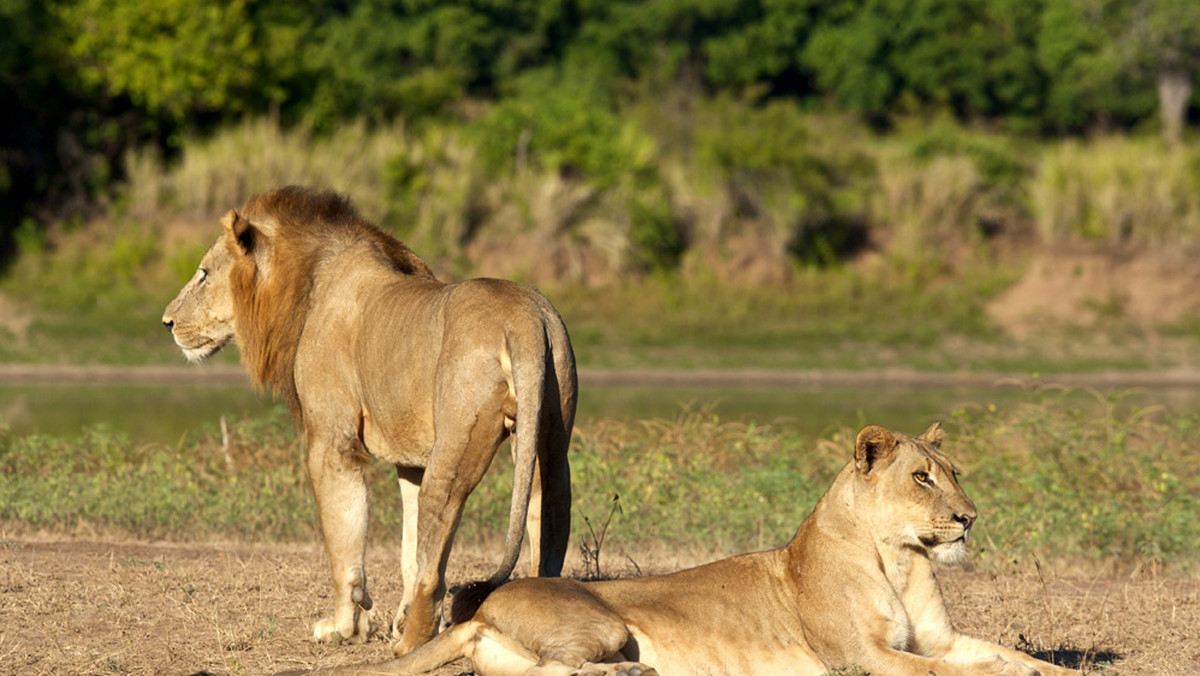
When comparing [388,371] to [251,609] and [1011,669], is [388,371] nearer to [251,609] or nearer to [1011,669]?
[251,609]

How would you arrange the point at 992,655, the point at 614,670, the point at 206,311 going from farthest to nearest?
the point at 206,311
the point at 992,655
the point at 614,670

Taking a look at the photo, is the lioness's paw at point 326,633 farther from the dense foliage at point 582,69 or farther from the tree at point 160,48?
the tree at point 160,48

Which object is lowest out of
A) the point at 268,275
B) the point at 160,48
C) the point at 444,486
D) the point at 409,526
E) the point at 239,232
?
the point at 409,526

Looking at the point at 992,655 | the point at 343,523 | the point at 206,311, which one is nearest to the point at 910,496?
the point at 992,655

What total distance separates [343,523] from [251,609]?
37.2 inches

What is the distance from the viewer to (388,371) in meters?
5.61

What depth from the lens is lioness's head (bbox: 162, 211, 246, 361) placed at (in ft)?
21.3

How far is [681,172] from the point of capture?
24328 millimetres

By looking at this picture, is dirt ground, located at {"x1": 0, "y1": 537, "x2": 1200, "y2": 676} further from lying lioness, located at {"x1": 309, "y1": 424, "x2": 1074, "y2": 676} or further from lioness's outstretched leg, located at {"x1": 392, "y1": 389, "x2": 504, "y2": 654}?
lying lioness, located at {"x1": 309, "y1": 424, "x2": 1074, "y2": 676}

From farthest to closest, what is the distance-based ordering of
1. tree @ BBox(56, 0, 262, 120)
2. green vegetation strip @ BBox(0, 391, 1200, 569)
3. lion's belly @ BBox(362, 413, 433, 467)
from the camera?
tree @ BBox(56, 0, 262, 120), green vegetation strip @ BBox(0, 391, 1200, 569), lion's belly @ BBox(362, 413, 433, 467)

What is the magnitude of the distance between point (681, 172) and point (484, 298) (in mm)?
19243

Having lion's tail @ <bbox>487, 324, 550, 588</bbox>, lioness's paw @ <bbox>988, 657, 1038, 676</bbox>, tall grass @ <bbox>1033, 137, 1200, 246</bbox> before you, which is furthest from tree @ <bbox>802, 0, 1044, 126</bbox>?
lion's tail @ <bbox>487, 324, 550, 588</bbox>

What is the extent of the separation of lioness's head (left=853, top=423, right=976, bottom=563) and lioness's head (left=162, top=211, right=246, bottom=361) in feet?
9.08

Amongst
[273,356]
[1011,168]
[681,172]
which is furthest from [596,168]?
[273,356]
